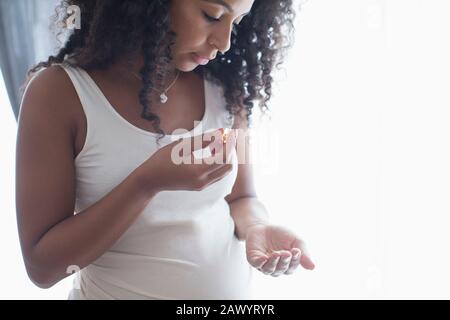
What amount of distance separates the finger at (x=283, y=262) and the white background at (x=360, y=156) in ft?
1.78

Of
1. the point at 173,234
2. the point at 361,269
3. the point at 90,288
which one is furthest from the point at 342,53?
the point at 90,288

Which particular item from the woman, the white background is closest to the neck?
the woman

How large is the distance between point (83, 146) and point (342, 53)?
2.60 ft

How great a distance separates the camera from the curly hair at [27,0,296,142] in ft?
2.03

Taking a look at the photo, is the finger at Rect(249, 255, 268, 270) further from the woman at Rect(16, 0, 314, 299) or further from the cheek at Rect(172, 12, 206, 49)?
the cheek at Rect(172, 12, 206, 49)

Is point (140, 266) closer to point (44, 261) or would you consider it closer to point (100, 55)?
point (44, 261)

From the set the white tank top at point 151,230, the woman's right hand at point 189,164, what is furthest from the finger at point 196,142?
the white tank top at point 151,230

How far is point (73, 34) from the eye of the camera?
68cm

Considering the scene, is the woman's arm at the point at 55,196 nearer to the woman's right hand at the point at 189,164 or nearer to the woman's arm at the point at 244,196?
the woman's right hand at the point at 189,164

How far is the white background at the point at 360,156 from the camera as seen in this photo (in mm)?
1141

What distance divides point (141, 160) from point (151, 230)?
0.11 metres

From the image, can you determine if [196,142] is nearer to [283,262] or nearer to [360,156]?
[283,262]

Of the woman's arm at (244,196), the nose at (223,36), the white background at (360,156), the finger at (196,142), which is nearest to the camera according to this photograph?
the finger at (196,142)

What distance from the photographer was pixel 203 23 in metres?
0.62
